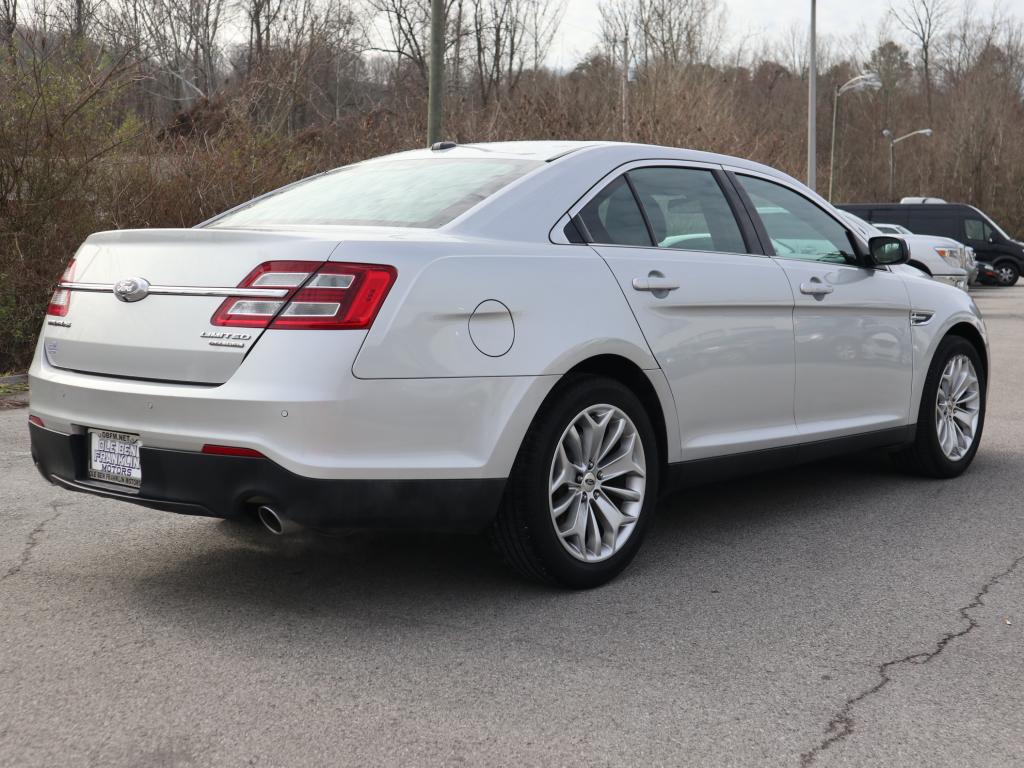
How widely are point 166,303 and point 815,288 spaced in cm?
285

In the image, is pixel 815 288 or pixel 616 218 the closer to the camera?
pixel 616 218

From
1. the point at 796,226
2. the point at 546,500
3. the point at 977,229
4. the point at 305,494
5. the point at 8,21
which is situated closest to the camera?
the point at 305,494

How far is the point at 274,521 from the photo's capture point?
3727 mm

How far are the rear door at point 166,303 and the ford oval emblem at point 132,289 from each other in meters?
0.01

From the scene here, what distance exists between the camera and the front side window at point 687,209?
4.73 metres

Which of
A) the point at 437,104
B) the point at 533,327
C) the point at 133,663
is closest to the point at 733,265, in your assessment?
the point at 533,327

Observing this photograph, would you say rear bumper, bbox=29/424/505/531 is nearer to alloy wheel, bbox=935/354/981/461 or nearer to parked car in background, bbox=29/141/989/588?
parked car in background, bbox=29/141/989/588

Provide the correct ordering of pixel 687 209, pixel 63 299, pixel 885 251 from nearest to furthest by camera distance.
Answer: pixel 63 299 → pixel 687 209 → pixel 885 251

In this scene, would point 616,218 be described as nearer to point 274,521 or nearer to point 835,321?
point 835,321

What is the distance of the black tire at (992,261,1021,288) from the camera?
32.2 meters

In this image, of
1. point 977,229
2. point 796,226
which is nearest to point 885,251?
point 796,226

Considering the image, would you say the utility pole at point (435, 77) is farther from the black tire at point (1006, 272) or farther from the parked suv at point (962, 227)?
the black tire at point (1006, 272)

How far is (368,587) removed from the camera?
4309 mm

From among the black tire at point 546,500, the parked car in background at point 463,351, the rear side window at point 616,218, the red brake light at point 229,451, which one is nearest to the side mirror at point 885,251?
the parked car in background at point 463,351
